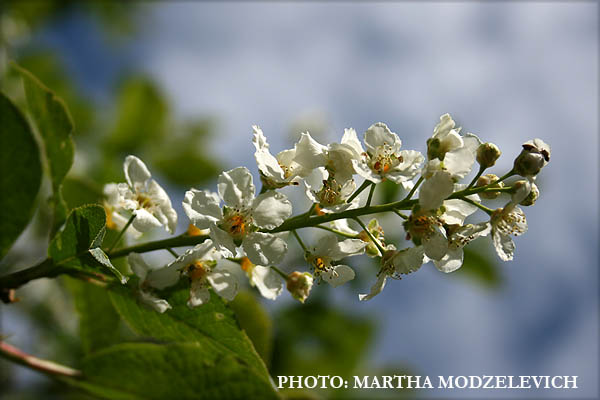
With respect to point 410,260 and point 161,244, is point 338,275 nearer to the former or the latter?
point 410,260

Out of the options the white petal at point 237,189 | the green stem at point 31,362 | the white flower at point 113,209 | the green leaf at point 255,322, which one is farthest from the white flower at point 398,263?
the green stem at point 31,362

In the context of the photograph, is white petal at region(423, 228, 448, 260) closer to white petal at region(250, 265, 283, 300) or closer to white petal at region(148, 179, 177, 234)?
white petal at region(250, 265, 283, 300)

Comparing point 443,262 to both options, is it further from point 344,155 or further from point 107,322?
point 107,322

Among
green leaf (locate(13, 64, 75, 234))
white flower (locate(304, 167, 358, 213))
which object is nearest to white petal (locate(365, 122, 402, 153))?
white flower (locate(304, 167, 358, 213))

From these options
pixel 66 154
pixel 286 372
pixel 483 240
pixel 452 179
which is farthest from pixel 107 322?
pixel 483 240

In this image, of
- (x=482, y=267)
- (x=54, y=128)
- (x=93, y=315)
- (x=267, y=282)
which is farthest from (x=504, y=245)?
(x=482, y=267)

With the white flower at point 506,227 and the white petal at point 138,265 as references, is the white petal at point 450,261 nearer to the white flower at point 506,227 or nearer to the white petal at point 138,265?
the white flower at point 506,227
